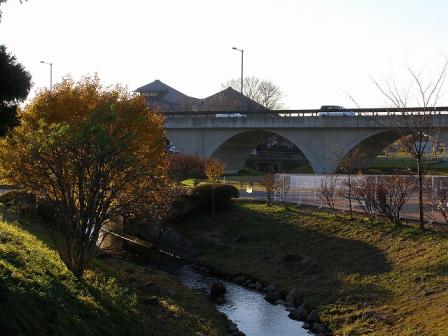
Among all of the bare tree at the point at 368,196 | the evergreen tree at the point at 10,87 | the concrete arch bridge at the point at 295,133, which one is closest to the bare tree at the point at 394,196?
the bare tree at the point at 368,196

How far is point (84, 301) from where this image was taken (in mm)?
11062

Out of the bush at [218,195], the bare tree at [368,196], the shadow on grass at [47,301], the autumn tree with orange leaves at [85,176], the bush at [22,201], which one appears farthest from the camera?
the bush at [218,195]

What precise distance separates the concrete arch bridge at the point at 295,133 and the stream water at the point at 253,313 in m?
20.1

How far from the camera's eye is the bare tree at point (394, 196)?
20.1 meters

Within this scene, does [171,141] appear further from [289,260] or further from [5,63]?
[5,63]

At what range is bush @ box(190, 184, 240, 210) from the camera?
2828 cm

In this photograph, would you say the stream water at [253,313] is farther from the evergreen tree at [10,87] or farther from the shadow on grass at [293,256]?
the evergreen tree at [10,87]

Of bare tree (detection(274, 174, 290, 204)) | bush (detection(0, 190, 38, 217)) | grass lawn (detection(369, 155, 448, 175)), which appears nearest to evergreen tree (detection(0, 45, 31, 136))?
bush (detection(0, 190, 38, 217))

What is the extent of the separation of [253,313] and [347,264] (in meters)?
3.81

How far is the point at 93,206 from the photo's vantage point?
12867mm

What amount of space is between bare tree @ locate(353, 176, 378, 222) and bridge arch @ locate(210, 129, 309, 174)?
1178 inches

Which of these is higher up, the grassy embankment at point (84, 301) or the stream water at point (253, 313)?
the grassy embankment at point (84, 301)

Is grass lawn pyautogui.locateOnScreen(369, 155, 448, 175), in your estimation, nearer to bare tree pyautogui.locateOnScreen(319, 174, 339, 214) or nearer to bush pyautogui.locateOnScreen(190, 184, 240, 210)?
bare tree pyautogui.locateOnScreen(319, 174, 339, 214)

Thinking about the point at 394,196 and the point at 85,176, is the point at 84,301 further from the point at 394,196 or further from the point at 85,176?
the point at 394,196
